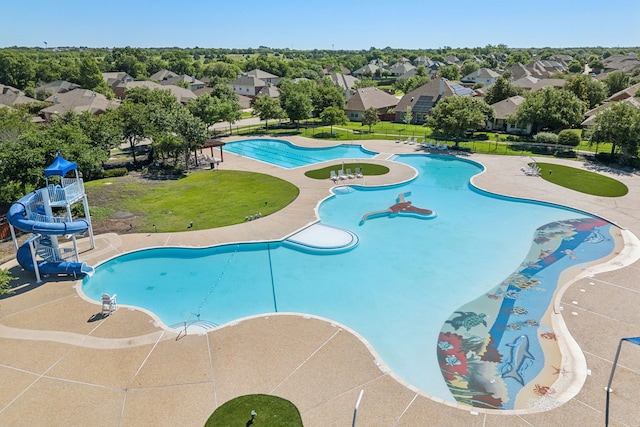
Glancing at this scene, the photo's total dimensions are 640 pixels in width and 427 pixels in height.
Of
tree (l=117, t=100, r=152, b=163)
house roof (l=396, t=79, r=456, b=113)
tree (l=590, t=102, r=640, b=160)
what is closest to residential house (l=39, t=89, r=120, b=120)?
tree (l=117, t=100, r=152, b=163)

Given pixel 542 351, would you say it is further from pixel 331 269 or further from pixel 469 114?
pixel 469 114

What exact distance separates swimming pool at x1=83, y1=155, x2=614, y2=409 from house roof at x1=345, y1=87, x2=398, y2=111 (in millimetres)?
39852

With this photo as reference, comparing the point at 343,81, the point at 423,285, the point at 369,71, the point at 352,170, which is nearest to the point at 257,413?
the point at 423,285

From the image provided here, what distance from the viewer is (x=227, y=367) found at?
48.4ft

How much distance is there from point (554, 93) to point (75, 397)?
5500 cm

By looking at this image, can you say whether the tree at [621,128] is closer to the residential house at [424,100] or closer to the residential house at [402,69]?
the residential house at [424,100]

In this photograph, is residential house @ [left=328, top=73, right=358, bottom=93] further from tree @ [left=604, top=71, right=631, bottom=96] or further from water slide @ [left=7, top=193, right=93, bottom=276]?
water slide @ [left=7, top=193, right=93, bottom=276]

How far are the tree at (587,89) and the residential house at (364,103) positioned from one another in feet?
87.3

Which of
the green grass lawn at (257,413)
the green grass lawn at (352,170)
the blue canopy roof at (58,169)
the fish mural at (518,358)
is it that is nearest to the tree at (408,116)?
the green grass lawn at (352,170)

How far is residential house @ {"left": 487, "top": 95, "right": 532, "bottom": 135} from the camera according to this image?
5522 cm

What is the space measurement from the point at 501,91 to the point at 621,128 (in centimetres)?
2634

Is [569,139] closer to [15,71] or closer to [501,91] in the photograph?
[501,91]

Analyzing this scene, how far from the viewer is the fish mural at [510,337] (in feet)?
46.6

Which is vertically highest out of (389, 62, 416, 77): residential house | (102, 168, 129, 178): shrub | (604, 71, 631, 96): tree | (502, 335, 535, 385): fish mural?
(389, 62, 416, 77): residential house
